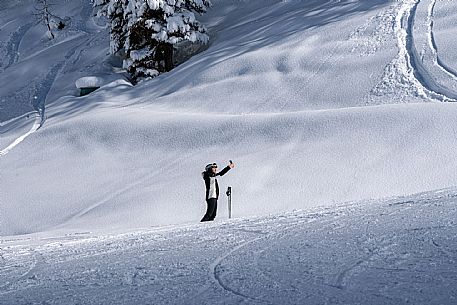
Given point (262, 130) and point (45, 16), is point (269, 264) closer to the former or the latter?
point (262, 130)

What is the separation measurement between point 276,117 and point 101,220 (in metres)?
5.31

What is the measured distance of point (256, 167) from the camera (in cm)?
1405

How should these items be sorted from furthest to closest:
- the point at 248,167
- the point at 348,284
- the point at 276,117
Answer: the point at 276,117
the point at 248,167
the point at 348,284

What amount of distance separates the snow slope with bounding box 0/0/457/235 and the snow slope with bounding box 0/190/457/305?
4.63 m

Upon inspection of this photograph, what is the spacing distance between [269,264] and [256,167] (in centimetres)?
870

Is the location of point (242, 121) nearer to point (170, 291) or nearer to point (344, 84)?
point (344, 84)

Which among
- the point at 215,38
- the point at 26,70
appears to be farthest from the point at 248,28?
the point at 26,70

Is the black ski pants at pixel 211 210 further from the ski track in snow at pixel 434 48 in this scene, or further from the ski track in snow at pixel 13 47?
the ski track in snow at pixel 13 47

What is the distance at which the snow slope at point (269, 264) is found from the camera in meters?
4.33

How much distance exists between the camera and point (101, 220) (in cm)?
1311

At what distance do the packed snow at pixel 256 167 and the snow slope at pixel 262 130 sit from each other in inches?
2.2

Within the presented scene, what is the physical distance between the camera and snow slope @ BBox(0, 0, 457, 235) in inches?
511

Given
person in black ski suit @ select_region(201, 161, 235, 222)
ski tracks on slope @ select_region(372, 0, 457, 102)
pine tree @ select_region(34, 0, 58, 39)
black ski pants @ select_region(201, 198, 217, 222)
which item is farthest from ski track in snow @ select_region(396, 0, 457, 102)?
pine tree @ select_region(34, 0, 58, 39)

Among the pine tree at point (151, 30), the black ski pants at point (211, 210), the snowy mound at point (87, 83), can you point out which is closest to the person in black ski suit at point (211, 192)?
the black ski pants at point (211, 210)
